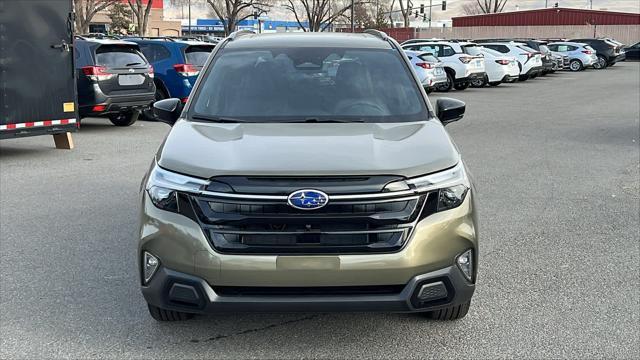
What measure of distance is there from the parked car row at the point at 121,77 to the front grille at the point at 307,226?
9.83 m

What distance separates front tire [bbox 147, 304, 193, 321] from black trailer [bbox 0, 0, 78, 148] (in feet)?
23.8

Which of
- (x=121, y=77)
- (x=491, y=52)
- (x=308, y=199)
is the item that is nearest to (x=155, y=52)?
(x=121, y=77)

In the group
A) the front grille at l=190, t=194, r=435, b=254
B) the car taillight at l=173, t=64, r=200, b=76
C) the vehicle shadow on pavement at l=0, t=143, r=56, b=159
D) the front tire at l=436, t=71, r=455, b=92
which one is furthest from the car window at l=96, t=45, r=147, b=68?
the front tire at l=436, t=71, r=455, b=92

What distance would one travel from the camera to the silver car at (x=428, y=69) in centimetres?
2383

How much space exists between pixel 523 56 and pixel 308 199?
29.5 m

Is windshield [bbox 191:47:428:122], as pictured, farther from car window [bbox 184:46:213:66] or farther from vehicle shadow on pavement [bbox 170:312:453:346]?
car window [bbox 184:46:213:66]

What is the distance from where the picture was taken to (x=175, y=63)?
52.9ft

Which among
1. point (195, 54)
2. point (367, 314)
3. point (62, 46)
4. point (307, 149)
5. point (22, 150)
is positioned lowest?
point (22, 150)

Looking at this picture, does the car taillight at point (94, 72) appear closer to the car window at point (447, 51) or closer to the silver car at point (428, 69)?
the silver car at point (428, 69)

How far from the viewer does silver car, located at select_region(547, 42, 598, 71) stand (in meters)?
41.3

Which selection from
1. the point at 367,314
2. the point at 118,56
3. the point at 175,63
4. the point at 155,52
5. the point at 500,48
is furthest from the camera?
the point at 500,48

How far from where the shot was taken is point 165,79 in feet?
53.1

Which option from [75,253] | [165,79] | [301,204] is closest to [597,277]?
[301,204]

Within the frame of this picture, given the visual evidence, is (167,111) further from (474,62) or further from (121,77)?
(474,62)
